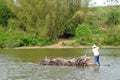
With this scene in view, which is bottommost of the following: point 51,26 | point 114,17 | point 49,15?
point 51,26

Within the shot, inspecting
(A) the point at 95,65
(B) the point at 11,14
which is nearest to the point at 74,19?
(B) the point at 11,14

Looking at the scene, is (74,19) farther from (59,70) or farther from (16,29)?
(59,70)

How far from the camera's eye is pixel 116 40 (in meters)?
66.9

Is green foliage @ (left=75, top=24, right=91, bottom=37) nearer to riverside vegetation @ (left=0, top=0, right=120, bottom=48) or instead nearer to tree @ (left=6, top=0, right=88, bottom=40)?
riverside vegetation @ (left=0, top=0, right=120, bottom=48)

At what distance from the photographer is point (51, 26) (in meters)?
72.8

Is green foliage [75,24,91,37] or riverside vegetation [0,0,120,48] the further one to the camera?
green foliage [75,24,91,37]

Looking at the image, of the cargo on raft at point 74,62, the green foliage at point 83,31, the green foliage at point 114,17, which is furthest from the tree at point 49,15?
the cargo on raft at point 74,62

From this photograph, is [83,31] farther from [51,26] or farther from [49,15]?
[49,15]

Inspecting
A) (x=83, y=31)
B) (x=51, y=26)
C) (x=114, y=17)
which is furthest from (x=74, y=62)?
(x=114, y=17)

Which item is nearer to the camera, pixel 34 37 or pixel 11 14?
pixel 34 37

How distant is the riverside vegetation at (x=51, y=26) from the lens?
68750mm

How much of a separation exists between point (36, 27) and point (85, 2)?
11.6m

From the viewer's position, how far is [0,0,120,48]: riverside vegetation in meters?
68.8

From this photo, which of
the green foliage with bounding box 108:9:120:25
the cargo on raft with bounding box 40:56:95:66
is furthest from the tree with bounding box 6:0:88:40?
the cargo on raft with bounding box 40:56:95:66
